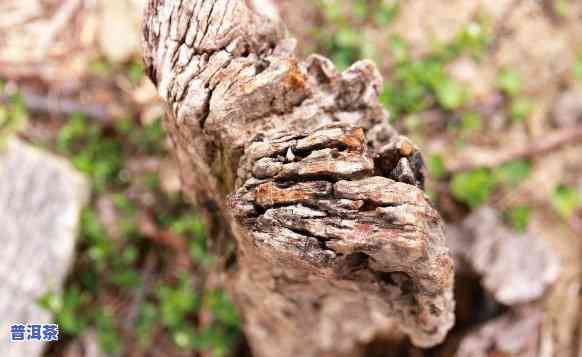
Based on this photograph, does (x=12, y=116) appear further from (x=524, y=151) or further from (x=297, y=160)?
(x=524, y=151)

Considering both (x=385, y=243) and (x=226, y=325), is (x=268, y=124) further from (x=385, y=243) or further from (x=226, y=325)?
(x=226, y=325)

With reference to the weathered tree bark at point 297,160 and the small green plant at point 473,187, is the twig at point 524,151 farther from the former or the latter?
the weathered tree bark at point 297,160

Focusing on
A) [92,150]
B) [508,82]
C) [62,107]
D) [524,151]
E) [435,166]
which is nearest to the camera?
[435,166]

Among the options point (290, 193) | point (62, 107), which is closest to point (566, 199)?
point (290, 193)

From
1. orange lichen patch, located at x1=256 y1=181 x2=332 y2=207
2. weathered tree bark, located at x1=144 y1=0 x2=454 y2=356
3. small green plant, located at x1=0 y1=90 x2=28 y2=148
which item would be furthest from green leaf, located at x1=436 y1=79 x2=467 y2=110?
small green plant, located at x1=0 y1=90 x2=28 y2=148

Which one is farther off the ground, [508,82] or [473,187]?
[508,82]

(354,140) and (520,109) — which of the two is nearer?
(354,140)

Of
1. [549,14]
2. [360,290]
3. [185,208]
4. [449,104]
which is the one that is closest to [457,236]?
[449,104]
